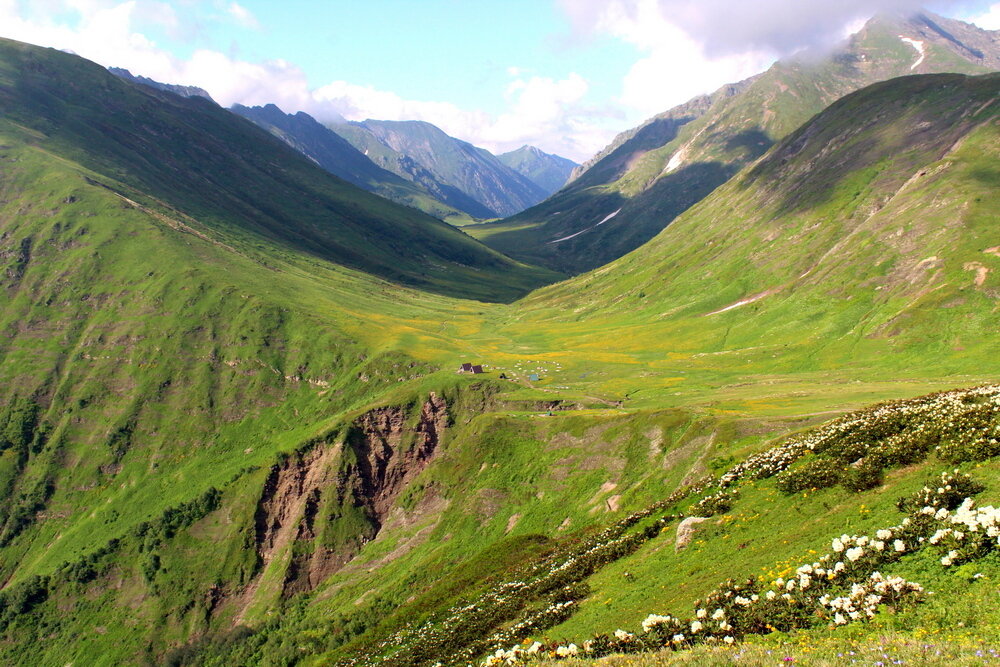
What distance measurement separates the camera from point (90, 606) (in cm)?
10438

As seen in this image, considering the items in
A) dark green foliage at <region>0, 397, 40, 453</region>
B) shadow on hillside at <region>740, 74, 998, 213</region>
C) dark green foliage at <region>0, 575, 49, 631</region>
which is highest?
shadow on hillside at <region>740, 74, 998, 213</region>

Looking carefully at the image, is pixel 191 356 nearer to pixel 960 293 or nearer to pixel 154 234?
pixel 154 234

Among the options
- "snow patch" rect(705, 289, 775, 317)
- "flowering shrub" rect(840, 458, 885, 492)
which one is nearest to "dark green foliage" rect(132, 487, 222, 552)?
"flowering shrub" rect(840, 458, 885, 492)

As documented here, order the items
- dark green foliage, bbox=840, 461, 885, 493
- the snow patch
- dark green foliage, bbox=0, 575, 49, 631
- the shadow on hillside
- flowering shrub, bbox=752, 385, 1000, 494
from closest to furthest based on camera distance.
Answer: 1. flowering shrub, bbox=752, 385, 1000, 494
2. dark green foliage, bbox=840, 461, 885, 493
3. dark green foliage, bbox=0, 575, 49, 631
4. the snow patch
5. the shadow on hillside

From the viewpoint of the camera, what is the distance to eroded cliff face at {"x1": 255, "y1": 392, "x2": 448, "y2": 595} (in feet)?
335

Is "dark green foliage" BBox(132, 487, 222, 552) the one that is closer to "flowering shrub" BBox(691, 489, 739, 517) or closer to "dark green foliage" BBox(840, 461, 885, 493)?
"flowering shrub" BBox(691, 489, 739, 517)

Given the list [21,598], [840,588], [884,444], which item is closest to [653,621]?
[840,588]

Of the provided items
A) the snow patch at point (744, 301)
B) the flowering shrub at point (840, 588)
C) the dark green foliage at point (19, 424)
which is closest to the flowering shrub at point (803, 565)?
the flowering shrub at point (840, 588)

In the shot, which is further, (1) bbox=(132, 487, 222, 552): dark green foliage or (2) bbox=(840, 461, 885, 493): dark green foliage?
(1) bbox=(132, 487, 222, 552): dark green foliage

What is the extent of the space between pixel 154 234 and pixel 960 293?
228568 millimetres

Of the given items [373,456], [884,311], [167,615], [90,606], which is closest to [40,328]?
[90,606]

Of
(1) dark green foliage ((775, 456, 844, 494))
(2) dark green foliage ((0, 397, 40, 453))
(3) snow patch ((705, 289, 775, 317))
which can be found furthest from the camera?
(3) snow patch ((705, 289, 775, 317))

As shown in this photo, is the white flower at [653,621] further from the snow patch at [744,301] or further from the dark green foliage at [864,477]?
the snow patch at [744,301]

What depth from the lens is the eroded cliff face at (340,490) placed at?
10206 cm
